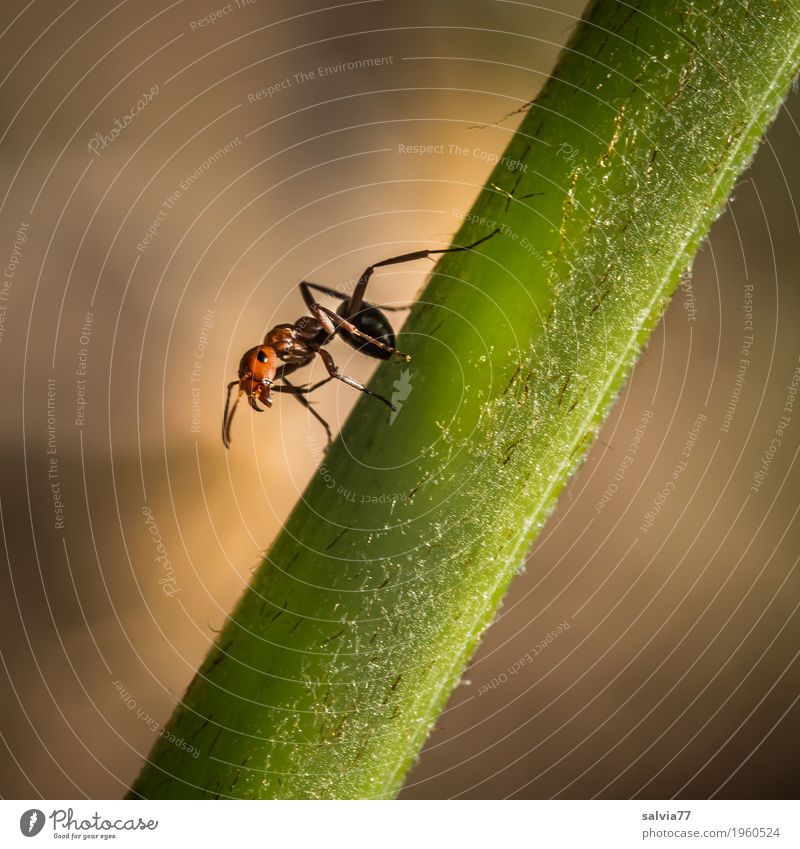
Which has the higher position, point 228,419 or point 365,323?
point 365,323

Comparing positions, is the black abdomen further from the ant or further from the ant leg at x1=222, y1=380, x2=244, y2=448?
the ant leg at x1=222, y1=380, x2=244, y2=448

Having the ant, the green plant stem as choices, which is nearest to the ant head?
the ant

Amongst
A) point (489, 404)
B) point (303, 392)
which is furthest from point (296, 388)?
point (489, 404)

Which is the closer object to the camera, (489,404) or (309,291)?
(489,404)

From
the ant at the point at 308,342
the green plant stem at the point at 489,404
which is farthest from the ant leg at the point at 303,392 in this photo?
the green plant stem at the point at 489,404

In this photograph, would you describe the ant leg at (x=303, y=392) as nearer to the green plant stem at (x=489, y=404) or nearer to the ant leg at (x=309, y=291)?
the ant leg at (x=309, y=291)

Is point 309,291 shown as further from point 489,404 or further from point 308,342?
point 489,404

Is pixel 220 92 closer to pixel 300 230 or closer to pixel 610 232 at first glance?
pixel 300 230
